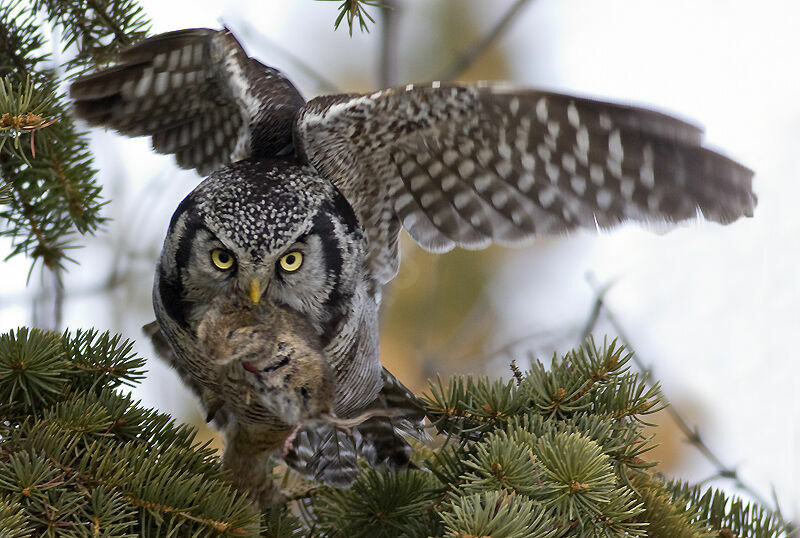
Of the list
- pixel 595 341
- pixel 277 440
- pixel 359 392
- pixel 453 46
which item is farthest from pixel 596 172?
pixel 453 46

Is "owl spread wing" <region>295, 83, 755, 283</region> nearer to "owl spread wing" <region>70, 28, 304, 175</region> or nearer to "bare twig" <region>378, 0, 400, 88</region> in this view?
"owl spread wing" <region>70, 28, 304, 175</region>

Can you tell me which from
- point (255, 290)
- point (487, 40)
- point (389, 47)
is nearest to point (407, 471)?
point (255, 290)

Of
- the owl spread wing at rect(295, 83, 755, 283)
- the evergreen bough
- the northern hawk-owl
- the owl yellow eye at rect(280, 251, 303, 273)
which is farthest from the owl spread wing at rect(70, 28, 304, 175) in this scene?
the evergreen bough

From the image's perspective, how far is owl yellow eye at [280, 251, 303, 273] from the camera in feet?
7.86

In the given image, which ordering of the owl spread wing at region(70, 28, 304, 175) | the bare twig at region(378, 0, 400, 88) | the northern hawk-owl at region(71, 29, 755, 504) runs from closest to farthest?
the northern hawk-owl at region(71, 29, 755, 504) → the owl spread wing at region(70, 28, 304, 175) → the bare twig at region(378, 0, 400, 88)

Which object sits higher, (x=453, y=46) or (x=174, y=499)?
(x=453, y=46)

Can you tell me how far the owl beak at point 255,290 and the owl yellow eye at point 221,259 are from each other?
3.8 inches

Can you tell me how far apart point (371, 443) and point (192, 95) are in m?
1.33

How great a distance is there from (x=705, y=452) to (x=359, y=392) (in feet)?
3.46

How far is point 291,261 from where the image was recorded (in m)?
Result: 2.42

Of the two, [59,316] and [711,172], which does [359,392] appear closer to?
[59,316]

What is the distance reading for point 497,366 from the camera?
3891 mm

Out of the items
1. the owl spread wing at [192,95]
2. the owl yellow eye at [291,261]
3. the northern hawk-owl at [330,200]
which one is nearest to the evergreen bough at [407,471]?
the northern hawk-owl at [330,200]

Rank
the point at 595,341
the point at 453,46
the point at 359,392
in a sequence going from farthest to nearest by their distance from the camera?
the point at 453,46 < the point at 359,392 < the point at 595,341
